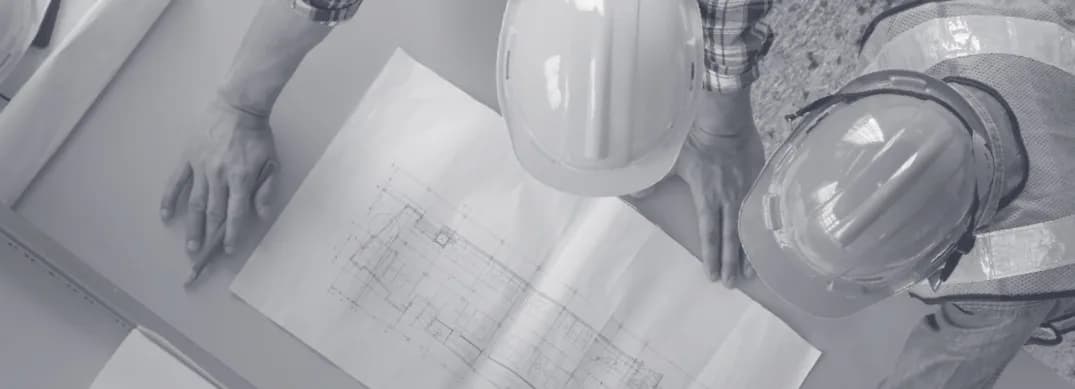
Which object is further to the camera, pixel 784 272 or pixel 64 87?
pixel 64 87

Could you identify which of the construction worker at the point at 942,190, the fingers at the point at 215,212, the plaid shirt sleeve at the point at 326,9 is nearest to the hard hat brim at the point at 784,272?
the construction worker at the point at 942,190

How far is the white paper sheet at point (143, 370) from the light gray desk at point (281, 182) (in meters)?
0.18

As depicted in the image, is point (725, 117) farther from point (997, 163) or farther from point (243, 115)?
point (243, 115)

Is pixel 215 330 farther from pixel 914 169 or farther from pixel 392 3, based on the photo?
pixel 914 169

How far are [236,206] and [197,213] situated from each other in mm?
41

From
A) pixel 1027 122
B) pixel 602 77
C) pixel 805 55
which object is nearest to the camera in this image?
pixel 602 77

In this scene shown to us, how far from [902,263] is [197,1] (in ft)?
2.22

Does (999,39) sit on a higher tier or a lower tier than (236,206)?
higher

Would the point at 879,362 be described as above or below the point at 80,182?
above

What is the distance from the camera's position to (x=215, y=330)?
837 mm

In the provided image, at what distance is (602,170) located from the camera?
0.68 meters

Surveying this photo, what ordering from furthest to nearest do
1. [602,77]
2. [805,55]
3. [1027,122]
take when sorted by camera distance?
[805,55], [1027,122], [602,77]

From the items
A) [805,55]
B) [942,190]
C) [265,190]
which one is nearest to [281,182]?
[265,190]

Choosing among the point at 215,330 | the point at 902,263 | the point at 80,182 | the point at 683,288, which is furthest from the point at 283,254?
the point at 902,263
